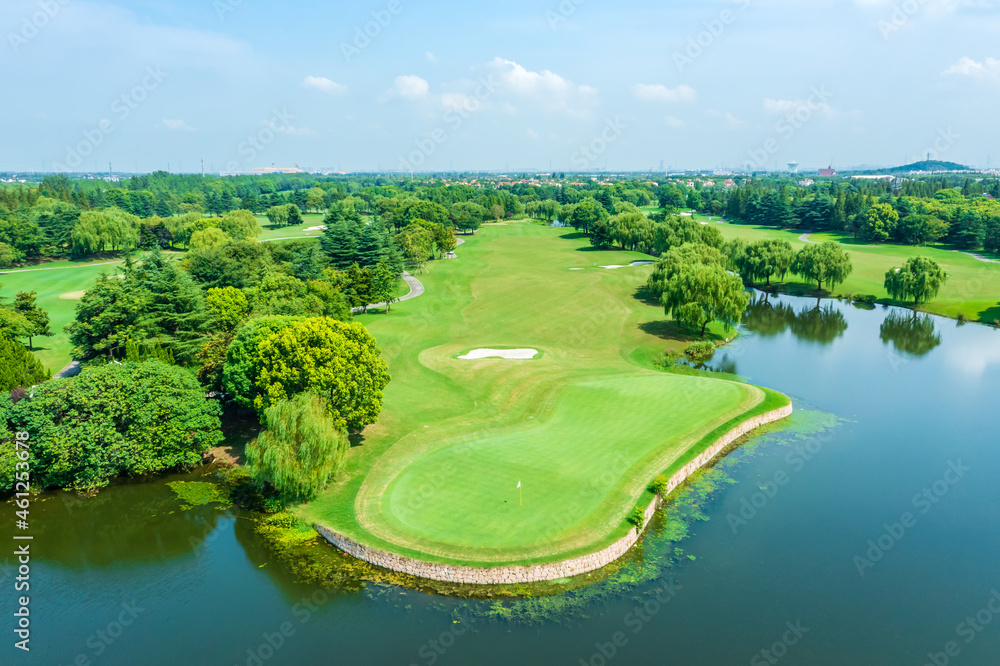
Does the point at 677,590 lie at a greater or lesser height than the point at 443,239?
lesser

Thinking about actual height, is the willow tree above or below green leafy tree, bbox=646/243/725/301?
below

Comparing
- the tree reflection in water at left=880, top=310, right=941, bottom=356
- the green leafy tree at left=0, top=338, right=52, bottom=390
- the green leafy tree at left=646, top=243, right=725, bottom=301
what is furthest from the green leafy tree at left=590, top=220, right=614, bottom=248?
the green leafy tree at left=0, top=338, right=52, bottom=390

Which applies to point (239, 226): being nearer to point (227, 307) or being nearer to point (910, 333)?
point (227, 307)

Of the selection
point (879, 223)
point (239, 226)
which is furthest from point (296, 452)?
point (879, 223)

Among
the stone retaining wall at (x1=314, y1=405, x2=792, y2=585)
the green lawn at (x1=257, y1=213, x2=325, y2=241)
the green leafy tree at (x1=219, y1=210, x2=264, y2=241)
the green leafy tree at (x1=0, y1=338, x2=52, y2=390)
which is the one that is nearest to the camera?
the stone retaining wall at (x1=314, y1=405, x2=792, y2=585)

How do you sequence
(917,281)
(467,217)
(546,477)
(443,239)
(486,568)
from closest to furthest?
1. (486,568)
2. (546,477)
3. (917,281)
4. (443,239)
5. (467,217)

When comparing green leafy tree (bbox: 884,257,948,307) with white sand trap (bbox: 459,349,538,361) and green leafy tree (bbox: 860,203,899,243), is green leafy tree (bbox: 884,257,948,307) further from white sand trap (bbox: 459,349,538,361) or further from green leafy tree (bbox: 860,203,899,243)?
green leafy tree (bbox: 860,203,899,243)

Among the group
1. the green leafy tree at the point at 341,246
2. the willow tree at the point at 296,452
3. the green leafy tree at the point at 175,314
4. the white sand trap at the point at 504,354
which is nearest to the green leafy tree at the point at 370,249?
the green leafy tree at the point at 341,246

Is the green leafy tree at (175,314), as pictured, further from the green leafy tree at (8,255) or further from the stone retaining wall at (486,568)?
the green leafy tree at (8,255)
